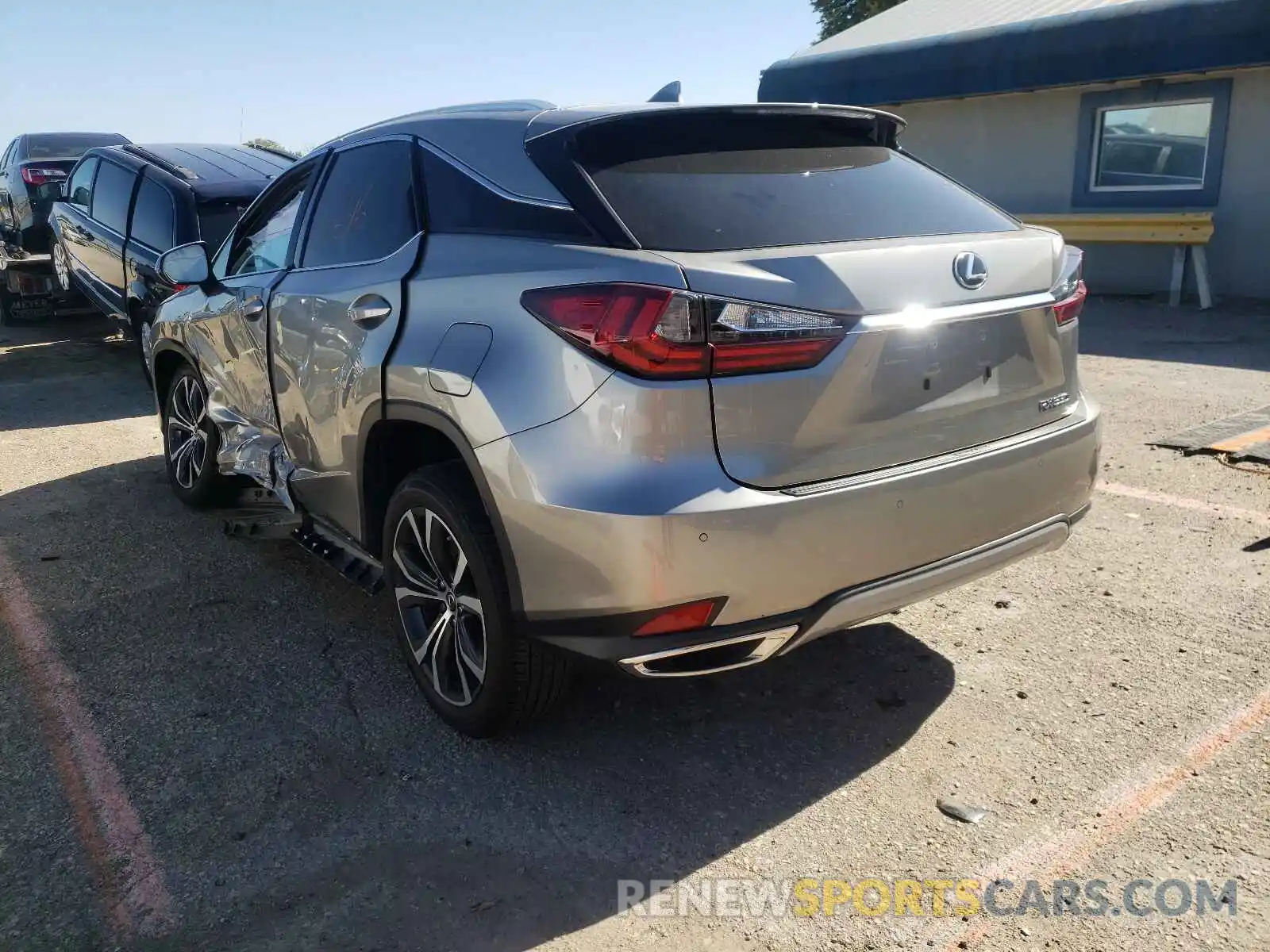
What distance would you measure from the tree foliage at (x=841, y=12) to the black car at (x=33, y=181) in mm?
27719

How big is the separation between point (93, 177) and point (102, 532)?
215 inches

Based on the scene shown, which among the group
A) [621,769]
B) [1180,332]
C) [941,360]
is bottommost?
[1180,332]

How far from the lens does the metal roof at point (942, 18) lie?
43.3 feet

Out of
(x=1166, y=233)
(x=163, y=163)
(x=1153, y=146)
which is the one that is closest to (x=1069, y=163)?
(x=1153, y=146)

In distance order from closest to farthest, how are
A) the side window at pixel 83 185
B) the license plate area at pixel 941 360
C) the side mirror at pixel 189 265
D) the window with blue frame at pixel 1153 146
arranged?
the license plate area at pixel 941 360, the side mirror at pixel 189 265, the side window at pixel 83 185, the window with blue frame at pixel 1153 146

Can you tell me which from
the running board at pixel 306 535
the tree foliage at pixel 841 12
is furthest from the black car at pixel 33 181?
the tree foliage at pixel 841 12

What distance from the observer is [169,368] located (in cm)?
563

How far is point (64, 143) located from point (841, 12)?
3065 centimetres

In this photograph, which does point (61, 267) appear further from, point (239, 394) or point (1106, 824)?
point (1106, 824)

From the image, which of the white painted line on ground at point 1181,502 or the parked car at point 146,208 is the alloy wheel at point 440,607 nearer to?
the white painted line on ground at point 1181,502

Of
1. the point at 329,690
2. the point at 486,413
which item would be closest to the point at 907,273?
the point at 486,413

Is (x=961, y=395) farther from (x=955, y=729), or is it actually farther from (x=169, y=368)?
(x=169, y=368)

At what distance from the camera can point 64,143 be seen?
1428cm

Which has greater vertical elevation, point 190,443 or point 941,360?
point 941,360
